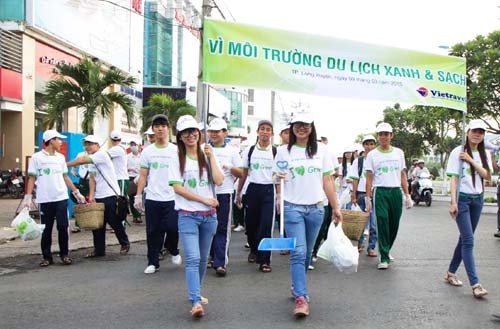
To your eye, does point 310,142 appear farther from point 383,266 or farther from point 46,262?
point 46,262

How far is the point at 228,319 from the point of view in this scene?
15.6ft

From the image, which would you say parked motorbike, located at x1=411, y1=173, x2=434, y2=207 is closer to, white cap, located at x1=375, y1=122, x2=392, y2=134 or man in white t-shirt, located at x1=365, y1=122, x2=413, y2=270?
man in white t-shirt, located at x1=365, y1=122, x2=413, y2=270

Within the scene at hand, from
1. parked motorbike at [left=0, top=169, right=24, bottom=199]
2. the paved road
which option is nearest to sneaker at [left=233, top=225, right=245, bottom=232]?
the paved road

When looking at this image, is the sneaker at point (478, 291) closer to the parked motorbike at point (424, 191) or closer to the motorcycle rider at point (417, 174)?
the parked motorbike at point (424, 191)

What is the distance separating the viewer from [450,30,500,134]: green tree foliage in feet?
→ 63.0

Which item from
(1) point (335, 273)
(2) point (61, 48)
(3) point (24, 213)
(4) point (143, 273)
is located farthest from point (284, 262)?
(2) point (61, 48)

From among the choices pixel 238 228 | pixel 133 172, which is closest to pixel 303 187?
pixel 238 228

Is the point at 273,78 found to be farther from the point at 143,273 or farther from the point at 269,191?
the point at 143,273

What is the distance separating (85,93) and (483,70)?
1387 cm

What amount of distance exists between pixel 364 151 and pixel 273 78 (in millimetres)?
3135

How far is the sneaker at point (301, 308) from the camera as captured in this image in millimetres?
4797

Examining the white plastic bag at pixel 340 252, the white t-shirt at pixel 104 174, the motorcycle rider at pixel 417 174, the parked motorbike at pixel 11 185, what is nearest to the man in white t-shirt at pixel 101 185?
the white t-shirt at pixel 104 174

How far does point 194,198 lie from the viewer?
480 centimetres

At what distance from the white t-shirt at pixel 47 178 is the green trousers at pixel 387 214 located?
427 centimetres
